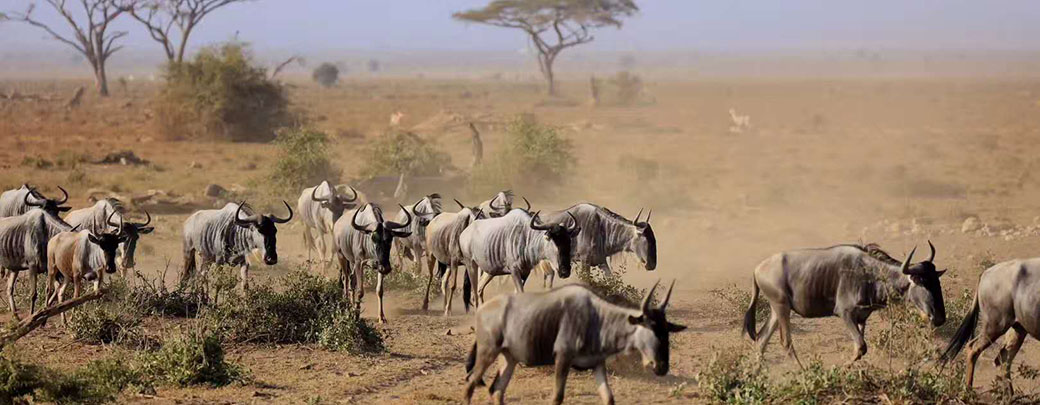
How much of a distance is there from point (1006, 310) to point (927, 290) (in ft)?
→ 1.77

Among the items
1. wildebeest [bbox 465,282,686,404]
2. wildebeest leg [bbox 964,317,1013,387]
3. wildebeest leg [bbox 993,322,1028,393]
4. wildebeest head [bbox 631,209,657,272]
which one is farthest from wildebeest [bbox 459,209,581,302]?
wildebeest leg [bbox 993,322,1028,393]

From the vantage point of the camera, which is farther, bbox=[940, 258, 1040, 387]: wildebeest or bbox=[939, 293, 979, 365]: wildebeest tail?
bbox=[939, 293, 979, 365]: wildebeest tail

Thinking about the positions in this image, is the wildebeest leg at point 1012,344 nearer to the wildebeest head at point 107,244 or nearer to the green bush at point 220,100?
the wildebeest head at point 107,244

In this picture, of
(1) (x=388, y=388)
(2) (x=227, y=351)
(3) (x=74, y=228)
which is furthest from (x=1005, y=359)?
(3) (x=74, y=228)

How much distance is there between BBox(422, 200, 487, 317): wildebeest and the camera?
11.4m

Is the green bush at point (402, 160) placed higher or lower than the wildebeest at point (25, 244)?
lower

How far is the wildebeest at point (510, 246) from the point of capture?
10555mm

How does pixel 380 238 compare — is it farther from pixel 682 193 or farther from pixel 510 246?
pixel 682 193

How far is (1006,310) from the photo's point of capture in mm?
8023

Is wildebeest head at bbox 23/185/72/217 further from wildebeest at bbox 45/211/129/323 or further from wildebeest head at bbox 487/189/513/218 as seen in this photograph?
wildebeest head at bbox 487/189/513/218

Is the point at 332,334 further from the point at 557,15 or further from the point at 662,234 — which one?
the point at 557,15

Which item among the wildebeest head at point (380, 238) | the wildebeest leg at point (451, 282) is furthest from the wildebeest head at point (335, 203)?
the wildebeest leg at point (451, 282)

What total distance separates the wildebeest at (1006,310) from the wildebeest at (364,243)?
211 inches

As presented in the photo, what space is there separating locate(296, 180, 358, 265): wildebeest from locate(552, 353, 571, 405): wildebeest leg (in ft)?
22.7
